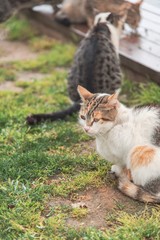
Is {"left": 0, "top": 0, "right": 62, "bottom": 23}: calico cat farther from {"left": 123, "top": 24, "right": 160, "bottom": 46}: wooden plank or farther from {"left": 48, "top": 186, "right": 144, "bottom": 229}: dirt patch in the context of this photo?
{"left": 48, "top": 186, "right": 144, "bottom": 229}: dirt patch

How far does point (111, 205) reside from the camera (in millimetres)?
4039

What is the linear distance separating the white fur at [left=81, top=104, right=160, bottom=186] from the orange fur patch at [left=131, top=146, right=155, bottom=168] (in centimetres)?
3

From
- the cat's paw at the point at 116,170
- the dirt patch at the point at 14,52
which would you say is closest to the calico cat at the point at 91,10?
the dirt patch at the point at 14,52

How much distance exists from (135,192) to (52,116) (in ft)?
6.09

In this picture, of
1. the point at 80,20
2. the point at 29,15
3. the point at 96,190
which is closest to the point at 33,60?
the point at 80,20

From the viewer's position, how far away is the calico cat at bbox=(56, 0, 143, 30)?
6.16 m

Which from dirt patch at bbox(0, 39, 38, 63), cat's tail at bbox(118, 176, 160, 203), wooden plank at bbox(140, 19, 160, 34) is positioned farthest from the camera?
dirt patch at bbox(0, 39, 38, 63)

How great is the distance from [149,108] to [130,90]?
221 centimetres

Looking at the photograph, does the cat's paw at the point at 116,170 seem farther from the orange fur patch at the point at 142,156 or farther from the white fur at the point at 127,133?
the orange fur patch at the point at 142,156

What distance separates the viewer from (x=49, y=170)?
4.54m

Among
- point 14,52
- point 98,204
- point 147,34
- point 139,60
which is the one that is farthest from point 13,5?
point 98,204

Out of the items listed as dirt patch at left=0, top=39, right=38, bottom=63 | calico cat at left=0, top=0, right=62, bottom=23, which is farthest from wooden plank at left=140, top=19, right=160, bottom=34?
calico cat at left=0, top=0, right=62, bottom=23

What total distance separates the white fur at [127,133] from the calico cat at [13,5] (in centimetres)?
422

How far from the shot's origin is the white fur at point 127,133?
13.2 feet
